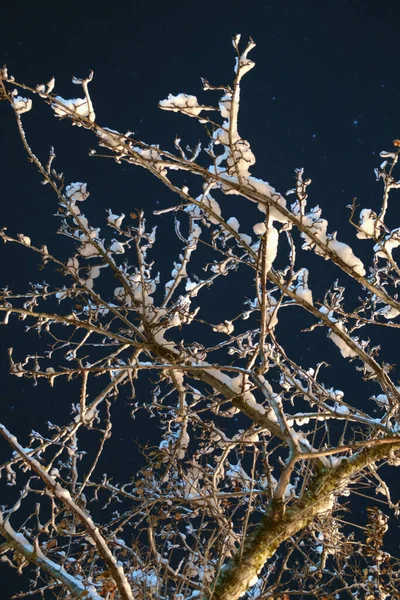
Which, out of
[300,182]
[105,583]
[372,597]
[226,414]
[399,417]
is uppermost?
[300,182]

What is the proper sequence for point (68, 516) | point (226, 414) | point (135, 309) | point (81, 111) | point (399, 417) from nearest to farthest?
point (81, 111)
point (399, 417)
point (135, 309)
point (226, 414)
point (68, 516)

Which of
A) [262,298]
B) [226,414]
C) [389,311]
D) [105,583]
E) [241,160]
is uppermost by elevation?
[241,160]

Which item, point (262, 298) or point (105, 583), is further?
point (105, 583)

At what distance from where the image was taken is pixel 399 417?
545cm

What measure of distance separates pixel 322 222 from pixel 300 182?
17.0 inches

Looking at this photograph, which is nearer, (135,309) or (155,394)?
(135,309)

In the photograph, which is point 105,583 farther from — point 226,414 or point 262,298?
point 262,298

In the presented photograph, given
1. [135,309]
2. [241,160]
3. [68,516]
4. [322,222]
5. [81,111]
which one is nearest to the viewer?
[81,111]

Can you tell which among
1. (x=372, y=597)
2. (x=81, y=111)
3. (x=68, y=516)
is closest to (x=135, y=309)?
(x=81, y=111)

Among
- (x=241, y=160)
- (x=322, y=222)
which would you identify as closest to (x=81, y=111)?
(x=241, y=160)

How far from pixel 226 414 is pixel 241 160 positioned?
3.46m

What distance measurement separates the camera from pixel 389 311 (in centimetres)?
579

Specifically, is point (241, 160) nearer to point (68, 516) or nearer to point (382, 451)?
point (382, 451)

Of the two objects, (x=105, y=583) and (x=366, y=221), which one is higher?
(x=366, y=221)
